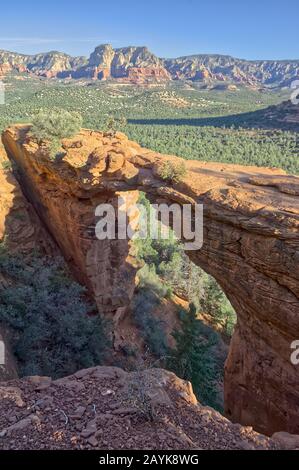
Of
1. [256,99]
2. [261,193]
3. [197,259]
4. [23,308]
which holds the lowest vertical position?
[23,308]

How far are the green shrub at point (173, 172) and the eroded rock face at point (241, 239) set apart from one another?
0.69 ft

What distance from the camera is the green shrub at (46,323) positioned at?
39.2 feet

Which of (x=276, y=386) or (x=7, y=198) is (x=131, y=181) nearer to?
(x=7, y=198)

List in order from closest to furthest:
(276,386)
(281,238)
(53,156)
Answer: (281,238), (276,386), (53,156)

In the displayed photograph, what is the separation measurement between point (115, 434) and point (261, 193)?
25.0 ft

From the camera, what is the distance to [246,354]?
37.9 ft

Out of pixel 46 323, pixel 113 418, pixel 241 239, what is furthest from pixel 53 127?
pixel 113 418

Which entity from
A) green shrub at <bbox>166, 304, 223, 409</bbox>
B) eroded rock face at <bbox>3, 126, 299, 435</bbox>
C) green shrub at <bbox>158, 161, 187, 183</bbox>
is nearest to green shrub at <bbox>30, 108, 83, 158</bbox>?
eroded rock face at <bbox>3, 126, 299, 435</bbox>

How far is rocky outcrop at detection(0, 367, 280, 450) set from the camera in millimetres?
5795

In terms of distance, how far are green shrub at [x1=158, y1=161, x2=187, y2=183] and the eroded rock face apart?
8.3 inches

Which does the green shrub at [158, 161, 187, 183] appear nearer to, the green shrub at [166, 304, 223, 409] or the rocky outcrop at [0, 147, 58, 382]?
the green shrub at [166, 304, 223, 409]

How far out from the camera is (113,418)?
20.7 feet

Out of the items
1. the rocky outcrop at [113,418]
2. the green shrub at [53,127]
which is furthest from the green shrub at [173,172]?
the rocky outcrop at [113,418]
